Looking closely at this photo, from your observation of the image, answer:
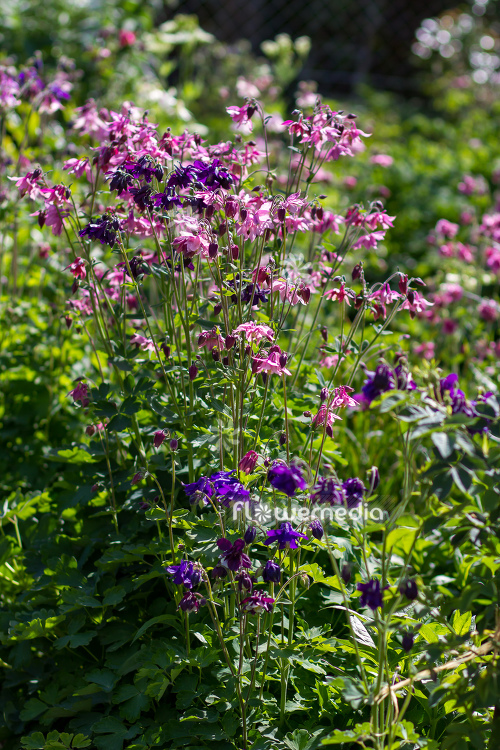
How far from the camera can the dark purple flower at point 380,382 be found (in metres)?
1.29

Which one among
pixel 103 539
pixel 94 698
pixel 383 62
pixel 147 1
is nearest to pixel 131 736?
pixel 94 698

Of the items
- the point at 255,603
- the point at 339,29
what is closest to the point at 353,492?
the point at 255,603

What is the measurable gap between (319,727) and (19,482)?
1.29 m

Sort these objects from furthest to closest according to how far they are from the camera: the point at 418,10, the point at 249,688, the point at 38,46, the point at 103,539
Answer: the point at 418,10, the point at 38,46, the point at 103,539, the point at 249,688

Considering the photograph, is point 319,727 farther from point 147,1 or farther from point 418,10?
point 418,10

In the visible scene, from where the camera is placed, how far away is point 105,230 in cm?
162

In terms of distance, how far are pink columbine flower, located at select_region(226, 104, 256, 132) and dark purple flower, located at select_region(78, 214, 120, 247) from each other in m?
0.47

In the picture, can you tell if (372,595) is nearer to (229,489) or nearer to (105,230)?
(229,489)

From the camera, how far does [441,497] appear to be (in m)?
1.20

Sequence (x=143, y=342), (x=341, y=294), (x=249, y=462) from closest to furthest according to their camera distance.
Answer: (x=249, y=462), (x=341, y=294), (x=143, y=342)

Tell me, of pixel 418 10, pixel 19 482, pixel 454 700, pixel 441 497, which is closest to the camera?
pixel 441 497

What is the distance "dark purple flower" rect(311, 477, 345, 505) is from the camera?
1.28 metres

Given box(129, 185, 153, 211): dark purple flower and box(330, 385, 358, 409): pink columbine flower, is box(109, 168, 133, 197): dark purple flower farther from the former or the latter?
box(330, 385, 358, 409): pink columbine flower

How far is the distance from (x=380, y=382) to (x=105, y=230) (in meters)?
0.75
